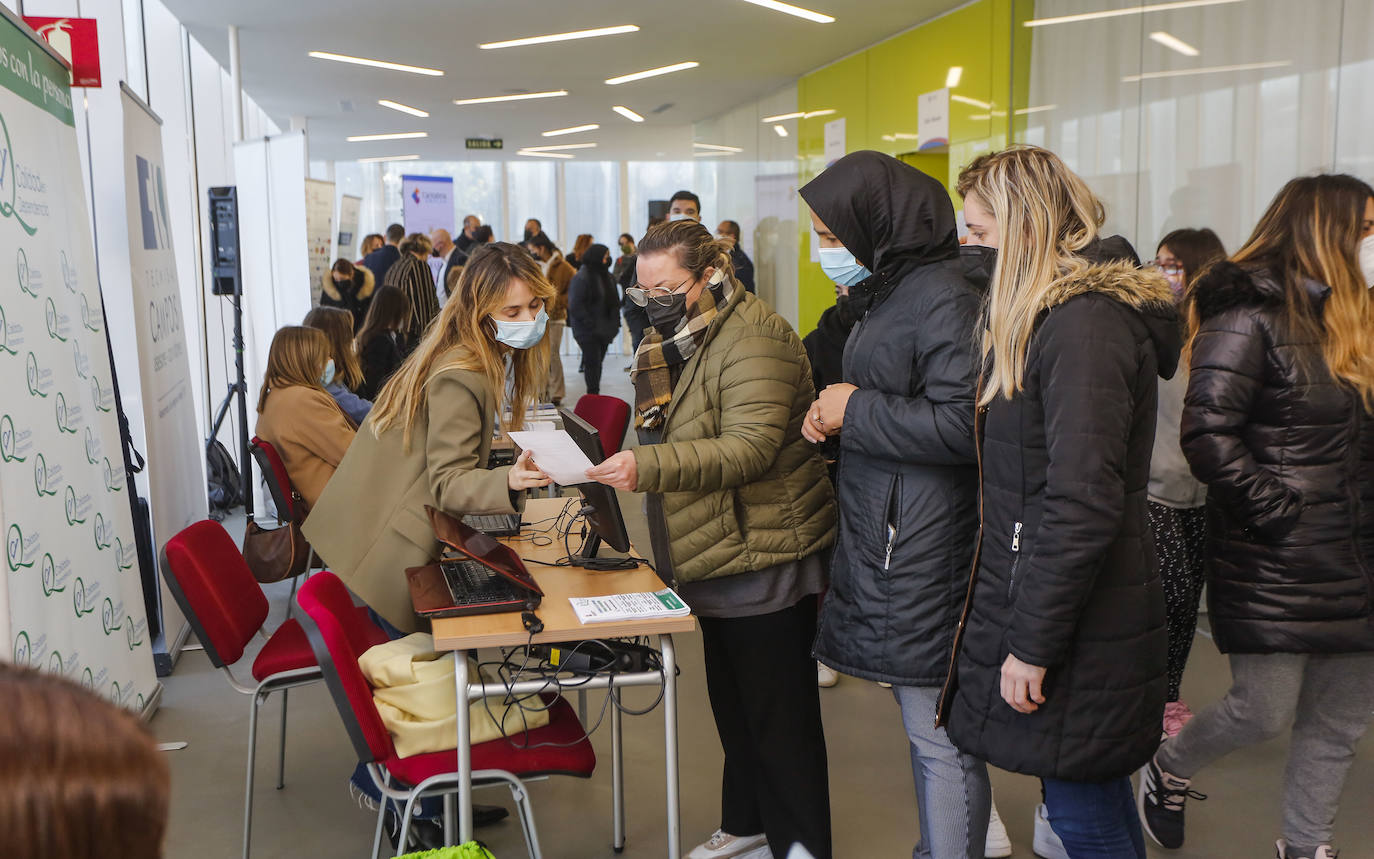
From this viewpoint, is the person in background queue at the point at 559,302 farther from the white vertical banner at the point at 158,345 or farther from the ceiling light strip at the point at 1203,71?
the ceiling light strip at the point at 1203,71

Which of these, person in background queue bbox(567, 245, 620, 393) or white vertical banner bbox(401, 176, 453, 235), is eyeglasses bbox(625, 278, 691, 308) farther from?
white vertical banner bbox(401, 176, 453, 235)

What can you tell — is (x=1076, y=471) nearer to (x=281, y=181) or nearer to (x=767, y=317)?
(x=767, y=317)

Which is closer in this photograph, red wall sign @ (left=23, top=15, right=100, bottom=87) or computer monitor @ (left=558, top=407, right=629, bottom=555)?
computer monitor @ (left=558, top=407, right=629, bottom=555)

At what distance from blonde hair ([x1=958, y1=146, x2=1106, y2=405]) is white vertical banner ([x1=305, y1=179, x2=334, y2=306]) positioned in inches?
225

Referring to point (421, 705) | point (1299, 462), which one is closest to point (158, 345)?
point (421, 705)

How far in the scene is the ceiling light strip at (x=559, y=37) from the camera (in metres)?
7.75

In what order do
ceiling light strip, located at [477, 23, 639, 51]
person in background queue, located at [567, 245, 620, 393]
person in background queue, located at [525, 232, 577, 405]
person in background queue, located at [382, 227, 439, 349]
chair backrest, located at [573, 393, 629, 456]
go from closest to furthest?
1. chair backrest, located at [573, 393, 629, 456]
2. person in background queue, located at [382, 227, 439, 349]
3. ceiling light strip, located at [477, 23, 639, 51]
4. person in background queue, located at [525, 232, 577, 405]
5. person in background queue, located at [567, 245, 620, 393]

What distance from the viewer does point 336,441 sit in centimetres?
416

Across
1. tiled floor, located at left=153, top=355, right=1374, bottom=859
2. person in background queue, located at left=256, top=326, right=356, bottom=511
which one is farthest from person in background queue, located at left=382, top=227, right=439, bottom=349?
tiled floor, located at left=153, top=355, right=1374, bottom=859

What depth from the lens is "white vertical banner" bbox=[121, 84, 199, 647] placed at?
394 cm

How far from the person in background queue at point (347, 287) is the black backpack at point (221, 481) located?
1693 mm

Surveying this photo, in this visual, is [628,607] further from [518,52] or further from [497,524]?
[518,52]

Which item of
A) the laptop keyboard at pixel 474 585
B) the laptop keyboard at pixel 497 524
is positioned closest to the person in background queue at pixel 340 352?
the laptop keyboard at pixel 497 524

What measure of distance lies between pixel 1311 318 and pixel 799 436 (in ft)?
3.69
